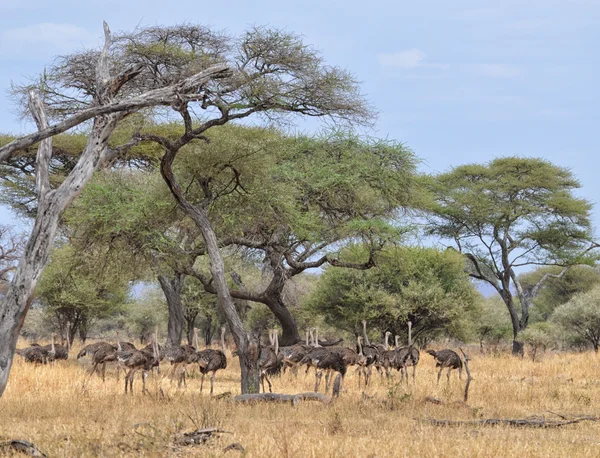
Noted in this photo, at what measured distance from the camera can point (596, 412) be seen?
13.3 metres

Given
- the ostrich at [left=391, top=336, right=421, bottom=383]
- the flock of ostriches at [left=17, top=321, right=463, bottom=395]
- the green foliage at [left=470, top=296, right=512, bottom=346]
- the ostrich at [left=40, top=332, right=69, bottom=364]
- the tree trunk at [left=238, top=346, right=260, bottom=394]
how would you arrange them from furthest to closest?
the green foliage at [left=470, top=296, right=512, bottom=346]
the ostrich at [left=40, top=332, right=69, bottom=364]
the ostrich at [left=391, top=336, right=421, bottom=383]
the flock of ostriches at [left=17, top=321, right=463, bottom=395]
the tree trunk at [left=238, top=346, right=260, bottom=394]

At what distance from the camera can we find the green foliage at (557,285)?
5050 centimetres

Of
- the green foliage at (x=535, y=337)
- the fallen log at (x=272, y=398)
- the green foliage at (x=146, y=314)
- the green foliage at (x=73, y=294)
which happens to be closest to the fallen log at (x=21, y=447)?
the fallen log at (x=272, y=398)

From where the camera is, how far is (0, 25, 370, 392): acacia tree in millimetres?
9953

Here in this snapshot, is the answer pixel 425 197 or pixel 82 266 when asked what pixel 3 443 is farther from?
pixel 425 197

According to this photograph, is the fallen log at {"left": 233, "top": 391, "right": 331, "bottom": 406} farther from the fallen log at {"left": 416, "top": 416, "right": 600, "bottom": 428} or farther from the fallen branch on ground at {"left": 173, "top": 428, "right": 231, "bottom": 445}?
the fallen branch on ground at {"left": 173, "top": 428, "right": 231, "bottom": 445}

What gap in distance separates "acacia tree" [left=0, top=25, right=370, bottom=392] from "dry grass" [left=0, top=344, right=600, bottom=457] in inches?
67.5

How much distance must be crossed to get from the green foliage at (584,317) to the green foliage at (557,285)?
7.31 metres

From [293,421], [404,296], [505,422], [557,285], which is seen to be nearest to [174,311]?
[404,296]

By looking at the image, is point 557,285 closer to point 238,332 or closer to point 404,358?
point 404,358

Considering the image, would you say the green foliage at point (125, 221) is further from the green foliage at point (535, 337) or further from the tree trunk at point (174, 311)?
the green foliage at point (535, 337)

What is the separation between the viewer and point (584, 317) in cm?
3822

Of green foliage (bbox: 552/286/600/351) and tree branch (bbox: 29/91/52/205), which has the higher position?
tree branch (bbox: 29/91/52/205)

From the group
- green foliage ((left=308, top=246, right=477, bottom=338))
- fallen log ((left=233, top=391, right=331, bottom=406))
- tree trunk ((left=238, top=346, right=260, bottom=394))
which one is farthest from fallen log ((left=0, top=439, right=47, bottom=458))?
green foliage ((left=308, top=246, right=477, bottom=338))
